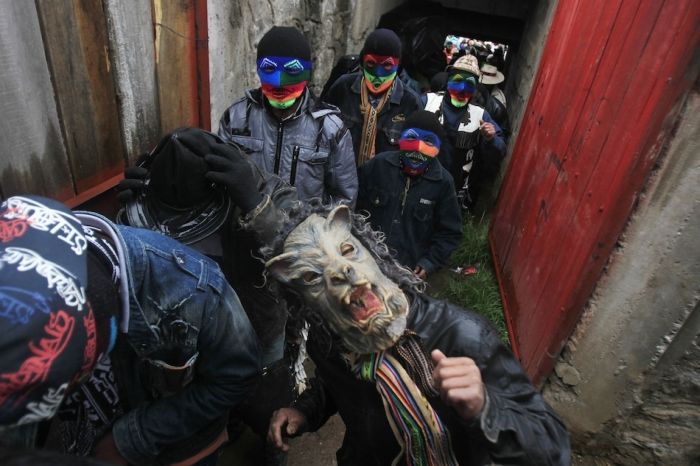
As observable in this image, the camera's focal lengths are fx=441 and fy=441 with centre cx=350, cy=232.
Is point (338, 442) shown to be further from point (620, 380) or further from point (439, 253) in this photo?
point (620, 380)

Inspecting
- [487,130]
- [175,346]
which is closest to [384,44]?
[487,130]

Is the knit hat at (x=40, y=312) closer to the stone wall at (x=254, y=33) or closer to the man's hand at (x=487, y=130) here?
the stone wall at (x=254, y=33)

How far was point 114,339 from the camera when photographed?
1.12m

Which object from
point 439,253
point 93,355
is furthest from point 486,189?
point 93,355

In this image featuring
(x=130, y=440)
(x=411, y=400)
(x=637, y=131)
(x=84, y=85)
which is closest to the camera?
(x=411, y=400)

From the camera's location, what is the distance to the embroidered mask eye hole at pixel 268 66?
Answer: 2.66m

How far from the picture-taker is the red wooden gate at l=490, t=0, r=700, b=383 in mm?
2096

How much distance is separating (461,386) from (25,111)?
2161mm

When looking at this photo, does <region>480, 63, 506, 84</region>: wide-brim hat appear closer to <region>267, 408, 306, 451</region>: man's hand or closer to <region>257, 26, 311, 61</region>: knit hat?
<region>257, 26, 311, 61</region>: knit hat

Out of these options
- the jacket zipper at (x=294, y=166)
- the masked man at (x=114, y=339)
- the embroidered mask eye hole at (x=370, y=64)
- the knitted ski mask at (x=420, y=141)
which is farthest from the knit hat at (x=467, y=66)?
the masked man at (x=114, y=339)

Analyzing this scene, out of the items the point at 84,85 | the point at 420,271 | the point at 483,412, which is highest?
the point at 84,85

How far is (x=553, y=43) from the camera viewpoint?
4.66 metres

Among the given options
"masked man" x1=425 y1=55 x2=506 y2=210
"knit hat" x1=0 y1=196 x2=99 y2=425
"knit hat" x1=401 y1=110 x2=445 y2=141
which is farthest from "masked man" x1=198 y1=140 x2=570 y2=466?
"masked man" x1=425 y1=55 x2=506 y2=210

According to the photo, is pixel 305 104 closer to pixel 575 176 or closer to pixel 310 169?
pixel 310 169
